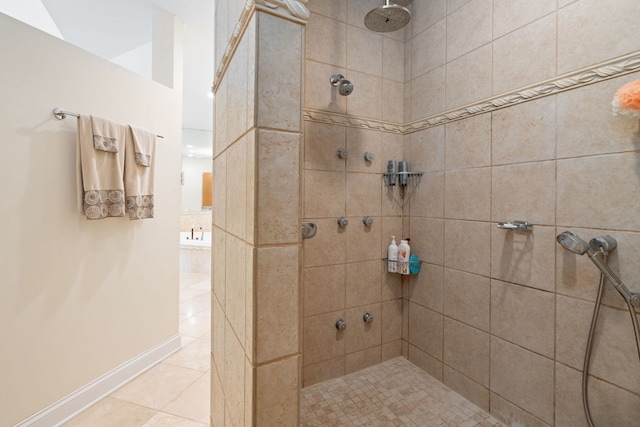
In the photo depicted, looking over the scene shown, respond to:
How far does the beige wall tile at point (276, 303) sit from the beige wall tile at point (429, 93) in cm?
162

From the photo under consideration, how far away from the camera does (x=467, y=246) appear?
5.20 ft

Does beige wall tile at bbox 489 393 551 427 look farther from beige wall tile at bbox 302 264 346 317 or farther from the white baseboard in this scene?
the white baseboard

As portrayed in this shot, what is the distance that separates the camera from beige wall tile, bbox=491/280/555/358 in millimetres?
1247

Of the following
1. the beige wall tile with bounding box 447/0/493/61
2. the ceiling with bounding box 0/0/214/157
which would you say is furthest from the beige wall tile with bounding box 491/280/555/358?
the ceiling with bounding box 0/0/214/157

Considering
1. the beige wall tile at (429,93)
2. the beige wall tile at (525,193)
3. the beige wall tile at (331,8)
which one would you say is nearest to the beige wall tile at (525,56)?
the beige wall tile at (429,93)

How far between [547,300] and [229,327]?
1.42 m

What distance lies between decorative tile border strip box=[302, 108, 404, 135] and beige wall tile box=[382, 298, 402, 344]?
126 centimetres

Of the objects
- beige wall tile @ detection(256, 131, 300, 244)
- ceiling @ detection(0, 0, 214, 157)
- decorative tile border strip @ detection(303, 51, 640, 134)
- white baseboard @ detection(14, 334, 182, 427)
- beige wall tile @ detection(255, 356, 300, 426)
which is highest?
ceiling @ detection(0, 0, 214, 157)

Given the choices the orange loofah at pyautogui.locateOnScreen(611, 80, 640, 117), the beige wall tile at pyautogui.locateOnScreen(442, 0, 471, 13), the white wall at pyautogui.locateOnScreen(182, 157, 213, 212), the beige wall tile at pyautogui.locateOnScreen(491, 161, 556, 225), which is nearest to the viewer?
the orange loofah at pyautogui.locateOnScreen(611, 80, 640, 117)

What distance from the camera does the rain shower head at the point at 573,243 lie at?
42.4 inches

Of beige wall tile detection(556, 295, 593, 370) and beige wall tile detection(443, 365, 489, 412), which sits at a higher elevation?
beige wall tile detection(556, 295, 593, 370)

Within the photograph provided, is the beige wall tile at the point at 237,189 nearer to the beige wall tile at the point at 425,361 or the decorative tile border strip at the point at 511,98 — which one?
the decorative tile border strip at the point at 511,98

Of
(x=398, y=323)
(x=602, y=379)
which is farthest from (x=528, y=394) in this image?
(x=398, y=323)

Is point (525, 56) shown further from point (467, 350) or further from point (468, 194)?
point (467, 350)
